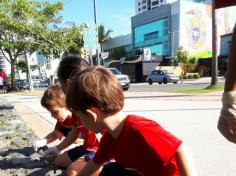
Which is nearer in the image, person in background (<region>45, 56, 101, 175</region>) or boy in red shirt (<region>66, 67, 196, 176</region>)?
boy in red shirt (<region>66, 67, 196, 176</region>)

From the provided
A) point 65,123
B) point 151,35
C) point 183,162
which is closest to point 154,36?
point 151,35

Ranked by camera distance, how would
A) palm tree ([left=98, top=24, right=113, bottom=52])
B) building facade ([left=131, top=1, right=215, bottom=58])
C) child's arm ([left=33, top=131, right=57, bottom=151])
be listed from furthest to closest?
palm tree ([left=98, top=24, right=113, bottom=52]), building facade ([left=131, top=1, right=215, bottom=58]), child's arm ([left=33, top=131, right=57, bottom=151])

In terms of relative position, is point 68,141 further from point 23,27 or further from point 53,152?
point 23,27

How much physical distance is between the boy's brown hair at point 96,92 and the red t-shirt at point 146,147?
14cm

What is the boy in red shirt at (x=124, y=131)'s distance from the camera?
2.08 meters

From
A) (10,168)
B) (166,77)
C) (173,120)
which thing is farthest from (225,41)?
(10,168)

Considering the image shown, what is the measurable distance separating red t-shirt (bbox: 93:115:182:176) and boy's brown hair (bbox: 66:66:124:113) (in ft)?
0.45

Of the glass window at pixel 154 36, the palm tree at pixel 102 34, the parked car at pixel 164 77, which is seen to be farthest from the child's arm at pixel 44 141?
the palm tree at pixel 102 34

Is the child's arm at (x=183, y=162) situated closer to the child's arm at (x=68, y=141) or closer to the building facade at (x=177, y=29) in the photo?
the child's arm at (x=68, y=141)

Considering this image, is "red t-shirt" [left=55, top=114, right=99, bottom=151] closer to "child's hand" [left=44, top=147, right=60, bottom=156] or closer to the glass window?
"child's hand" [left=44, top=147, right=60, bottom=156]

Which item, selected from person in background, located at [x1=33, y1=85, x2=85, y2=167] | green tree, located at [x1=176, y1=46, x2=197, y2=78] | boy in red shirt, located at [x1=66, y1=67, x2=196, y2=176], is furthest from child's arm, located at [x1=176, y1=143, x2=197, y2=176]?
green tree, located at [x1=176, y1=46, x2=197, y2=78]

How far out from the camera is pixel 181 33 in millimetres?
62594

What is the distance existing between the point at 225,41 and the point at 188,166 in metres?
57.5

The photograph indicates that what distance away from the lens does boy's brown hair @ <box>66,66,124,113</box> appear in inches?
85.7
